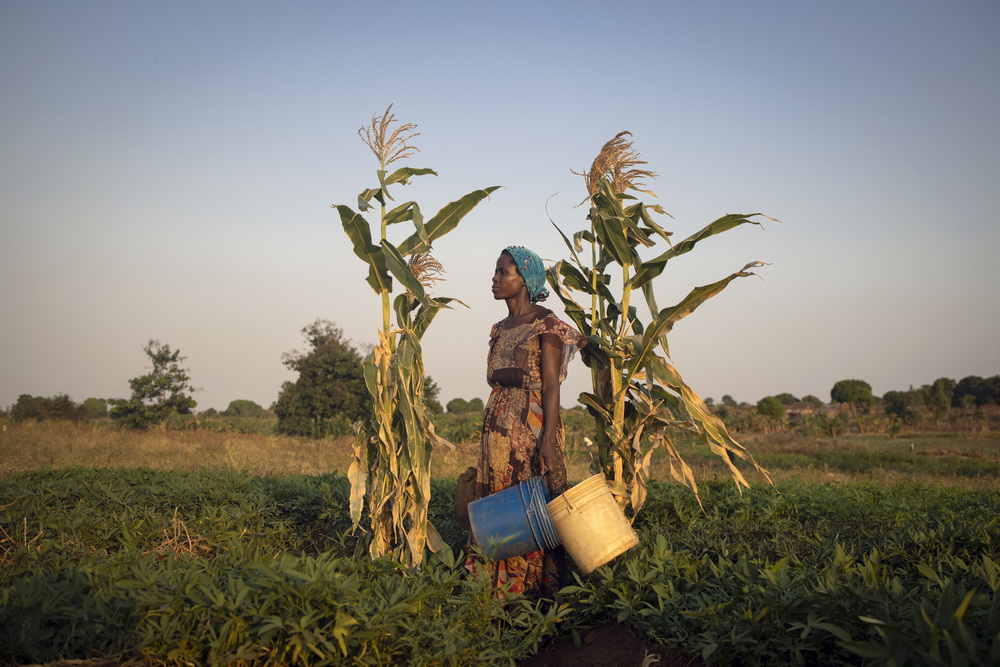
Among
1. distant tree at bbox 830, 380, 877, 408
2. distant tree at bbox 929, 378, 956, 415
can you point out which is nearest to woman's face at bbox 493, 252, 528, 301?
distant tree at bbox 929, 378, 956, 415

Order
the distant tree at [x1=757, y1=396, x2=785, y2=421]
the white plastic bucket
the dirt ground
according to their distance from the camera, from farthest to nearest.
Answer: the distant tree at [x1=757, y1=396, x2=785, y2=421] → the white plastic bucket → the dirt ground

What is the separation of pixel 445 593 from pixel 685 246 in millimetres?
2367

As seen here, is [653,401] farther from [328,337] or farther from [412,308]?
[328,337]

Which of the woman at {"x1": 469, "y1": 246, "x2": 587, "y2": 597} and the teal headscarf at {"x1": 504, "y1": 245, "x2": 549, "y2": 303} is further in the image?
the teal headscarf at {"x1": 504, "y1": 245, "x2": 549, "y2": 303}

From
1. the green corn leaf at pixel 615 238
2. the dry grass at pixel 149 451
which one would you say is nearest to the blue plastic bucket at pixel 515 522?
the green corn leaf at pixel 615 238

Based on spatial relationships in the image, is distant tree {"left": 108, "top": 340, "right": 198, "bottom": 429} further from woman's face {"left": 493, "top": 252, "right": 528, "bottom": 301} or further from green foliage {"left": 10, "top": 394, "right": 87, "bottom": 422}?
woman's face {"left": 493, "top": 252, "right": 528, "bottom": 301}

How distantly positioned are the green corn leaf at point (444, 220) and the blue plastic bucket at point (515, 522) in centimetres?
146

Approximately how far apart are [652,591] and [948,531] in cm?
194

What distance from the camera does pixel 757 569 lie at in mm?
2814

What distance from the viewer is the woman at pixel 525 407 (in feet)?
12.6

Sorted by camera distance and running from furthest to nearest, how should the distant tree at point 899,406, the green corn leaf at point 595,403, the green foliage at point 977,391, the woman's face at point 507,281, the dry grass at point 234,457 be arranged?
the green foliage at point 977,391, the distant tree at point 899,406, the dry grass at point 234,457, the green corn leaf at point 595,403, the woman's face at point 507,281

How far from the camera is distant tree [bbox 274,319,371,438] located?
18.3 metres

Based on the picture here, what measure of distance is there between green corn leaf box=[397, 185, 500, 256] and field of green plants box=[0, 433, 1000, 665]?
1.70m

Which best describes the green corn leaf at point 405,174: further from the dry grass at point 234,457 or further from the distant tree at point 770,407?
the distant tree at point 770,407
